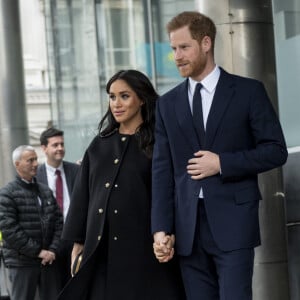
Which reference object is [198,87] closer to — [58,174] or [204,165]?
[204,165]

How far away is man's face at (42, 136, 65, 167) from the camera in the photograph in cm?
1030

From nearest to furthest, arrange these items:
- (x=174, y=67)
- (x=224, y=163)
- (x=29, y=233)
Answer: (x=224, y=163)
(x=29, y=233)
(x=174, y=67)

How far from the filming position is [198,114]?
5.23 metres

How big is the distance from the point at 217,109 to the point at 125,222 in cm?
93

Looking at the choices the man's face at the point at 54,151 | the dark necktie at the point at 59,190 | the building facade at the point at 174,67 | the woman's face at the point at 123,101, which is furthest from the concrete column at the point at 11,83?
the woman's face at the point at 123,101

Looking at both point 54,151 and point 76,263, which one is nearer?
point 76,263

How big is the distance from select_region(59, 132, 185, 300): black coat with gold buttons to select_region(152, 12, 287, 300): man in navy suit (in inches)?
14.8

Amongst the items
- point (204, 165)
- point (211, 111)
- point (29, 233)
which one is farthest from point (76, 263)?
point (29, 233)

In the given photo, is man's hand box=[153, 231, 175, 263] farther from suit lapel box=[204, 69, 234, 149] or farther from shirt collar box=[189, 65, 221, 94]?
shirt collar box=[189, 65, 221, 94]

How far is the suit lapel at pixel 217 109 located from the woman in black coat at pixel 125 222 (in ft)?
2.14

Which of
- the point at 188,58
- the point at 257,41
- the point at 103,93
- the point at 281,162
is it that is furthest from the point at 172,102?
the point at 103,93

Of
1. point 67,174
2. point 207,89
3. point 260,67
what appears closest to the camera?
point 207,89

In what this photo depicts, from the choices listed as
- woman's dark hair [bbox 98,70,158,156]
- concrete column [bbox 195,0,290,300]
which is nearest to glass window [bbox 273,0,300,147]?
concrete column [bbox 195,0,290,300]

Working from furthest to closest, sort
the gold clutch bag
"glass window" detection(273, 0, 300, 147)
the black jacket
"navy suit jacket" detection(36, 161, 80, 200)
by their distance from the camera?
1. "navy suit jacket" detection(36, 161, 80, 200)
2. the black jacket
3. "glass window" detection(273, 0, 300, 147)
4. the gold clutch bag
